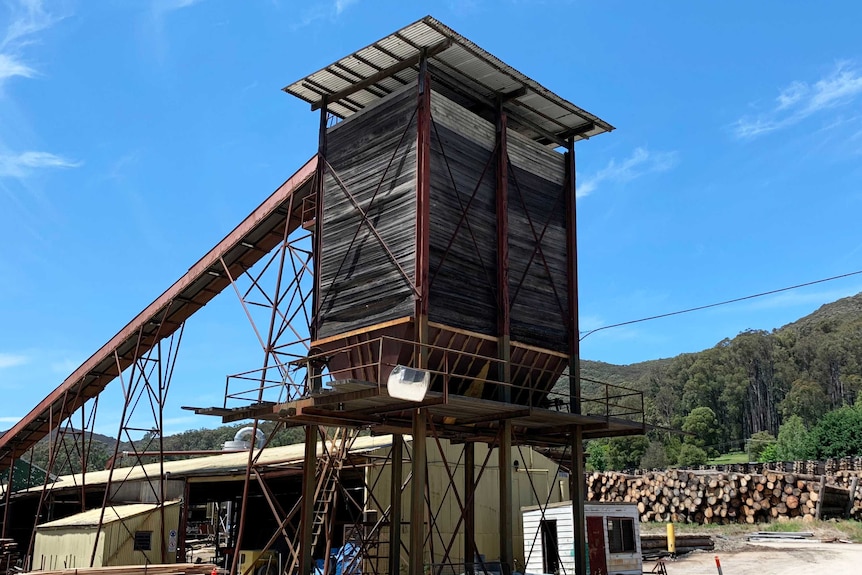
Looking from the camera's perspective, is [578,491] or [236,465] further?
[236,465]

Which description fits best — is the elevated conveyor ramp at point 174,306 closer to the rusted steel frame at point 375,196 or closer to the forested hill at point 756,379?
the rusted steel frame at point 375,196

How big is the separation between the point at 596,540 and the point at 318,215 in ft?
45.1

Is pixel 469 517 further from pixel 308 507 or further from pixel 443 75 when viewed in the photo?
pixel 443 75

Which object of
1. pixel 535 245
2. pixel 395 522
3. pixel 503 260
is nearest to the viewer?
pixel 503 260

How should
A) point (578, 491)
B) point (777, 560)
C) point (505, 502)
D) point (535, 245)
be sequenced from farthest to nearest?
point (777, 560) → point (535, 245) → point (578, 491) → point (505, 502)

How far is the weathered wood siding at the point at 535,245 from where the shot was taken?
22.2 metres

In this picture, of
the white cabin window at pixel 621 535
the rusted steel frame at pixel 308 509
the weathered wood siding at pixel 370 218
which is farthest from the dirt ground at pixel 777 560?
the weathered wood siding at pixel 370 218

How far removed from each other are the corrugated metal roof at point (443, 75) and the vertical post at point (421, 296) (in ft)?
2.51

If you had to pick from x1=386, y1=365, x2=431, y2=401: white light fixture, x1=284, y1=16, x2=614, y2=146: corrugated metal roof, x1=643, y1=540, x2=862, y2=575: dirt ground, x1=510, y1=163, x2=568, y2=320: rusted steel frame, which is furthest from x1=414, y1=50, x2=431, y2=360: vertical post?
x1=643, y1=540, x2=862, y2=575: dirt ground

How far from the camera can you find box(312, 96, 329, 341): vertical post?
72.7ft

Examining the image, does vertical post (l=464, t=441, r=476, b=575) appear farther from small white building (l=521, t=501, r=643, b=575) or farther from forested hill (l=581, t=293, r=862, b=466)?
forested hill (l=581, t=293, r=862, b=466)

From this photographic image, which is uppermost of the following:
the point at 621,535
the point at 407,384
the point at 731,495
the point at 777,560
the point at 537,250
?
the point at 537,250

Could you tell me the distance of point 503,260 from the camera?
2138 centimetres

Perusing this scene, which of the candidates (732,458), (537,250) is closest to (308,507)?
(537,250)
